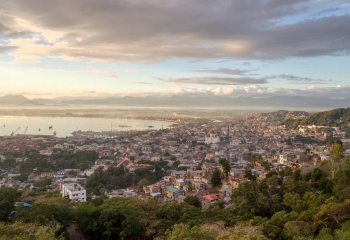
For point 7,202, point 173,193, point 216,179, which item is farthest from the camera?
point 216,179

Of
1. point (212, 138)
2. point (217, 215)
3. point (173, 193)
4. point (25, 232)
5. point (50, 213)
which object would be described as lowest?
point (173, 193)

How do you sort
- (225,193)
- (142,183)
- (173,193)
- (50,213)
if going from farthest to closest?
(142,183) → (173,193) → (225,193) → (50,213)

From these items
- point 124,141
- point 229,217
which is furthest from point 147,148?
point 229,217

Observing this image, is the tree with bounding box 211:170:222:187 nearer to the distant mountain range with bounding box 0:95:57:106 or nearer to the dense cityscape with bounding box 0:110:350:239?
the dense cityscape with bounding box 0:110:350:239

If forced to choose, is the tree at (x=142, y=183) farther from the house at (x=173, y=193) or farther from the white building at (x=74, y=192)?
the white building at (x=74, y=192)

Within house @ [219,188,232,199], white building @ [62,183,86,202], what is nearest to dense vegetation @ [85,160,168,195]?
white building @ [62,183,86,202]

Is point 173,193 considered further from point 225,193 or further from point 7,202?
point 7,202

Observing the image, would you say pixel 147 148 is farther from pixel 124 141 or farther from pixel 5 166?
pixel 5 166

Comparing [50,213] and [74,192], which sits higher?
[50,213]

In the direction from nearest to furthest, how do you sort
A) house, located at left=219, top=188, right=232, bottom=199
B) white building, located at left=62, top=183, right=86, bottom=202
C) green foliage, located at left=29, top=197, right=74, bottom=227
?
green foliage, located at left=29, top=197, right=74, bottom=227 → house, located at left=219, top=188, right=232, bottom=199 → white building, located at left=62, top=183, right=86, bottom=202

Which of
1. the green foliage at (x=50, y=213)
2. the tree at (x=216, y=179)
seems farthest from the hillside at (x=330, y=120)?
the green foliage at (x=50, y=213)

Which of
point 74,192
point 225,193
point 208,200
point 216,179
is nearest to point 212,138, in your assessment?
point 216,179

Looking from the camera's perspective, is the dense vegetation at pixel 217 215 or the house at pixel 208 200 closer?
the dense vegetation at pixel 217 215
